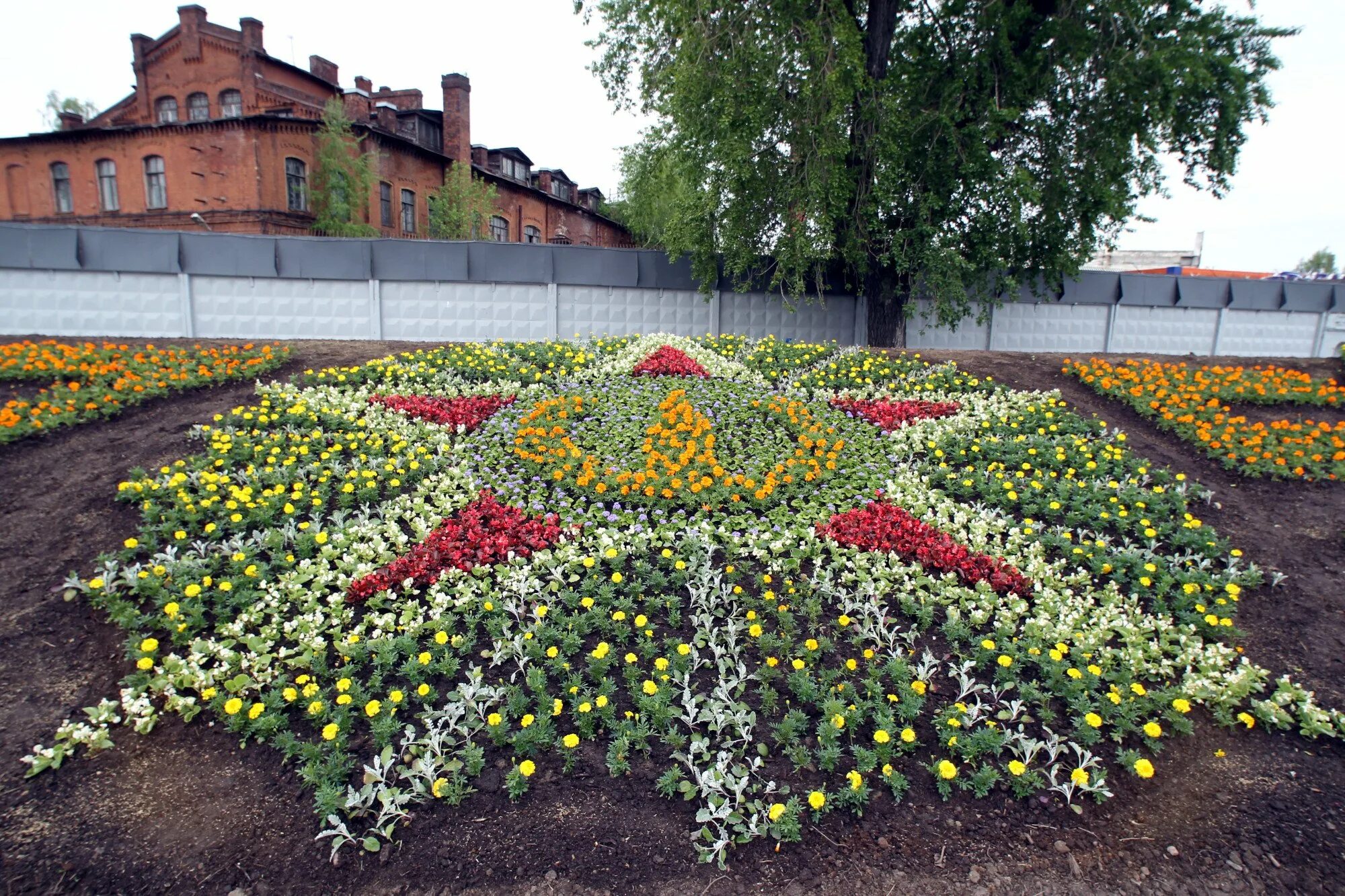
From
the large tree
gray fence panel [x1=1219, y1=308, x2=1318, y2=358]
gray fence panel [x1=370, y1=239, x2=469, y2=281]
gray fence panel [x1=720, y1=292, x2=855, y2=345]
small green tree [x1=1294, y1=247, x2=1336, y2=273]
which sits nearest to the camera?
the large tree

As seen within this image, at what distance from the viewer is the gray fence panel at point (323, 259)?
1215 centimetres

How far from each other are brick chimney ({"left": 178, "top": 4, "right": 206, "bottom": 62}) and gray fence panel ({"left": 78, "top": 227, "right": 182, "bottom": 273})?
19909mm

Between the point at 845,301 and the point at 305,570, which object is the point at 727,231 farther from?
the point at 305,570

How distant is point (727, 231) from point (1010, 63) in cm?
483

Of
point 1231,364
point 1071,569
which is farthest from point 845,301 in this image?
point 1071,569

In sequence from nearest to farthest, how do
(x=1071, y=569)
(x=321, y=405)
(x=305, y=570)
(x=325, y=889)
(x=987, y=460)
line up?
(x=325, y=889)
(x=305, y=570)
(x=1071, y=569)
(x=987, y=460)
(x=321, y=405)

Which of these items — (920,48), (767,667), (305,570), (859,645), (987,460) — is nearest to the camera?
(767,667)

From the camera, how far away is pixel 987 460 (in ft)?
20.5

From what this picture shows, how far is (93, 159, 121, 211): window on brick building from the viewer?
26578 mm

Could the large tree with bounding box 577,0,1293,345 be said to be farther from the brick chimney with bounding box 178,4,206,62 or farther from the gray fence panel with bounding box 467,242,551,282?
the brick chimney with bounding box 178,4,206,62

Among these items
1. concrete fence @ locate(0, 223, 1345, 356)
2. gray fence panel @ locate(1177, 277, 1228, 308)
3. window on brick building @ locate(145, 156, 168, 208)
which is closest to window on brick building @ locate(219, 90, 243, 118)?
window on brick building @ locate(145, 156, 168, 208)

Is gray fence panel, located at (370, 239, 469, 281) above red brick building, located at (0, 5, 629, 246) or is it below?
below

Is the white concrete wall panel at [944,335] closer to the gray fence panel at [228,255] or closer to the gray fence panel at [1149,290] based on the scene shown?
the gray fence panel at [1149,290]

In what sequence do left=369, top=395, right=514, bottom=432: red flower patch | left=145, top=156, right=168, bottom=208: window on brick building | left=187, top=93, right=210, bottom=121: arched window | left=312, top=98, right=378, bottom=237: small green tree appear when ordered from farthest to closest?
left=187, top=93, right=210, bottom=121: arched window
left=145, top=156, right=168, bottom=208: window on brick building
left=312, top=98, right=378, bottom=237: small green tree
left=369, top=395, right=514, bottom=432: red flower patch
